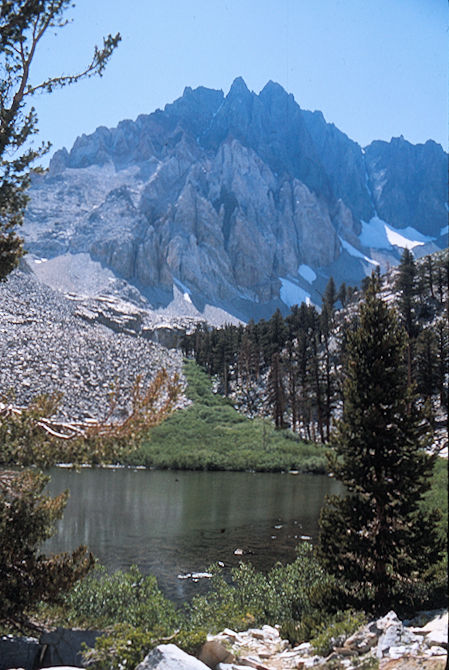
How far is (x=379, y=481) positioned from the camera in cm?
Answer: 1096

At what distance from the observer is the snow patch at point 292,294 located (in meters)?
188

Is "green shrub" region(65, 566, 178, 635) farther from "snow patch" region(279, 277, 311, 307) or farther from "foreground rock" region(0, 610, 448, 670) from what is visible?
"snow patch" region(279, 277, 311, 307)

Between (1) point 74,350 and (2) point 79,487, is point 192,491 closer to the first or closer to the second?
(2) point 79,487

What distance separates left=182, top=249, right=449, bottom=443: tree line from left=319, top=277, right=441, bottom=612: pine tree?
34.0m

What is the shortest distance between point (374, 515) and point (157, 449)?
34.6 metres

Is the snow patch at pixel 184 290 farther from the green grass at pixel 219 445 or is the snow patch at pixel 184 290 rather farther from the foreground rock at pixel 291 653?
the foreground rock at pixel 291 653

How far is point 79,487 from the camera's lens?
88.7ft

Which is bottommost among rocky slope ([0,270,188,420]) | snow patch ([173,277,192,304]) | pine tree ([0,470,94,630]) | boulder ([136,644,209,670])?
boulder ([136,644,209,670])

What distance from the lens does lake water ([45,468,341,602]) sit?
1694 centimetres

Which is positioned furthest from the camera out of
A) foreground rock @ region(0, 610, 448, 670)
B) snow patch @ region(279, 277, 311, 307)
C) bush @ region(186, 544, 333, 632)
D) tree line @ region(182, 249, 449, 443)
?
snow patch @ region(279, 277, 311, 307)

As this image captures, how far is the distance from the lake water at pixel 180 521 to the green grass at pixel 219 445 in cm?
681

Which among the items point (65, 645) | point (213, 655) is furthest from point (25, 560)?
point (213, 655)

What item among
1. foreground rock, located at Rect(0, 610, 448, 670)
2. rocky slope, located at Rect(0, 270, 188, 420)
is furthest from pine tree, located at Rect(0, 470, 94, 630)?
rocky slope, located at Rect(0, 270, 188, 420)

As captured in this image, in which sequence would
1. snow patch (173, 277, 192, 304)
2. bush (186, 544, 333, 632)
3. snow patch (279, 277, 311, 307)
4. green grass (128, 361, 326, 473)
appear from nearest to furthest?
1. bush (186, 544, 333, 632)
2. green grass (128, 361, 326, 473)
3. snow patch (173, 277, 192, 304)
4. snow patch (279, 277, 311, 307)
